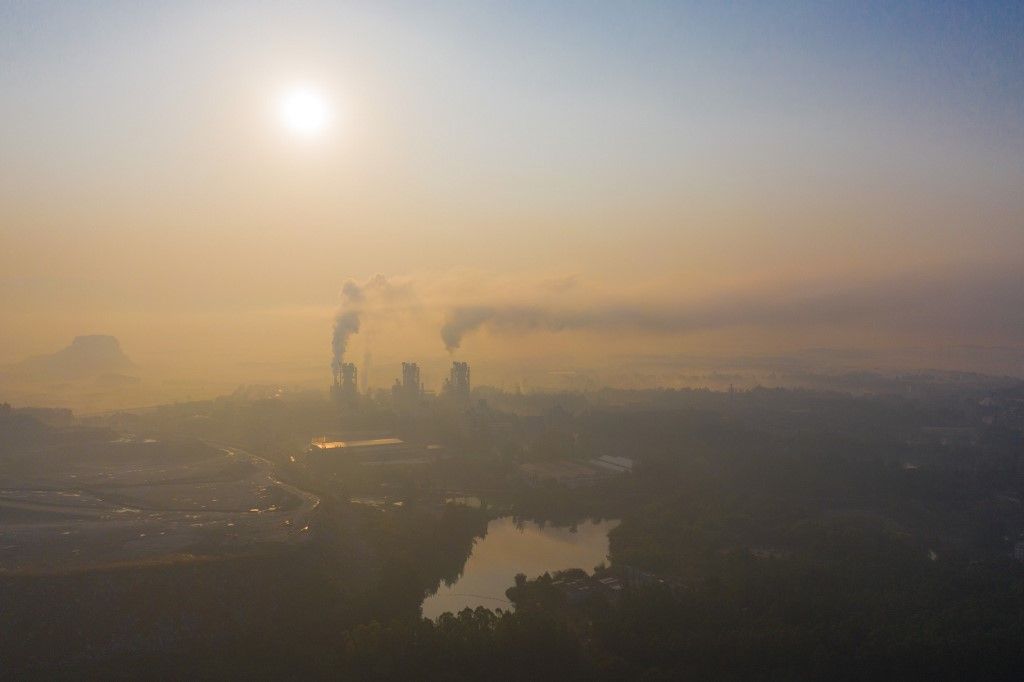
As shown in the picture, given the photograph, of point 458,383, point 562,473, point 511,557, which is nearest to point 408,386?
point 458,383

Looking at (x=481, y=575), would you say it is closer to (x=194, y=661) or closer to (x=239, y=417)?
(x=194, y=661)

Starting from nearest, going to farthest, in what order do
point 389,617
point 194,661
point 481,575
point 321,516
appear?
point 194,661 → point 389,617 → point 481,575 → point 321,516

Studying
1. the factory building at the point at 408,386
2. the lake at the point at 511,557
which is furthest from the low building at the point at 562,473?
the factory building at the point at 408,386

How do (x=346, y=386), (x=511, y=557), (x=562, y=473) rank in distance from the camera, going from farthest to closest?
(x=346, y=386)
(x=562, y=473)
(x=511, y=557)

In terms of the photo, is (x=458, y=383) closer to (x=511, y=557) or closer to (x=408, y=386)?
(x=408, y=386)

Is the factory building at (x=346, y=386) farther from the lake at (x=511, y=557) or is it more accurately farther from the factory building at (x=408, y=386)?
the lake at (x=511, y=557)

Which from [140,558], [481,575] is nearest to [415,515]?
[481,575]

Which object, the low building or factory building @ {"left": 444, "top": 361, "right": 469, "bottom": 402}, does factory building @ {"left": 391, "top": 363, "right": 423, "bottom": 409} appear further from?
the low building

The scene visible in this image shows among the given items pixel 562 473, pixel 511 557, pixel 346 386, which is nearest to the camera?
pixel 511 557

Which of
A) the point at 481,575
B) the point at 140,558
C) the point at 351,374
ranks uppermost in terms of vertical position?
the point at 351,374
